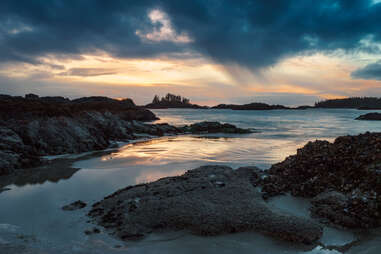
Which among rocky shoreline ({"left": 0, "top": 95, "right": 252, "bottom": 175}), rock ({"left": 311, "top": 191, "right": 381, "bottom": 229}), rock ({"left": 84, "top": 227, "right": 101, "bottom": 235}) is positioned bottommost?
rock ({"left": 84, "top": 227, "right": 101, "bottom": 235})

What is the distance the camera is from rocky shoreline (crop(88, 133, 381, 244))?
14.6ft

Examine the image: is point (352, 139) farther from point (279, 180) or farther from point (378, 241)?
point (378, 241)

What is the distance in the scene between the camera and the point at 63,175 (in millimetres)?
8359

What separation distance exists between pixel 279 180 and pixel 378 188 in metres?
2.14

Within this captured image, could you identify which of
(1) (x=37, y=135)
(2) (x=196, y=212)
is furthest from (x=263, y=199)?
(1) (x=37, y=135)

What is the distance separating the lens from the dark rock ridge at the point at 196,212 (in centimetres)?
432

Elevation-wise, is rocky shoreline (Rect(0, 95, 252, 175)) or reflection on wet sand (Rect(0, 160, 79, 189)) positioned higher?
rocky shoreline (Rect(0, 95, 252, 175))

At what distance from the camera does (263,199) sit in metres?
5.81

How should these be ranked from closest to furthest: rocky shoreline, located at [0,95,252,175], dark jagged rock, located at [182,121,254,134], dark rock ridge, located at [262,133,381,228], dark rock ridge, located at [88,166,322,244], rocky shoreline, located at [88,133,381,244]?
dark rock ridge, located at [88,166,322,244] → rocky shoreline, located at [88,133,381,244] → dark rock ridge, located at [262,133,381,228] → rocky shoreline, located at [0,95,252,175] → dark jagged rock, located at [182,121,254,134]

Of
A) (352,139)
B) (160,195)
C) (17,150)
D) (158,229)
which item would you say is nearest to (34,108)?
(17,150)

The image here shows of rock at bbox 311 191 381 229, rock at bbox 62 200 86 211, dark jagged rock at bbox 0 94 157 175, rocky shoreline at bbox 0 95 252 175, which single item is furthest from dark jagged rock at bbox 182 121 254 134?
rock at bbox 62 200 86 211

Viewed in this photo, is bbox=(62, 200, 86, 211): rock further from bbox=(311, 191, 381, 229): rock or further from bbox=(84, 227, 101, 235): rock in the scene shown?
bbox=(311, 191, 381, 229): rock

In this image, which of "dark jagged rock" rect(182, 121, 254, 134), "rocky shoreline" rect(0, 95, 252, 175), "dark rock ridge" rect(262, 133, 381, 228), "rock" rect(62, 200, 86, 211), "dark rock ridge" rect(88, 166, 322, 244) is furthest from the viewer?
"dark jagged rock" rect(182, 121, 254, 134)

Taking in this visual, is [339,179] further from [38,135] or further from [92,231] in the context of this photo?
[38,135]
